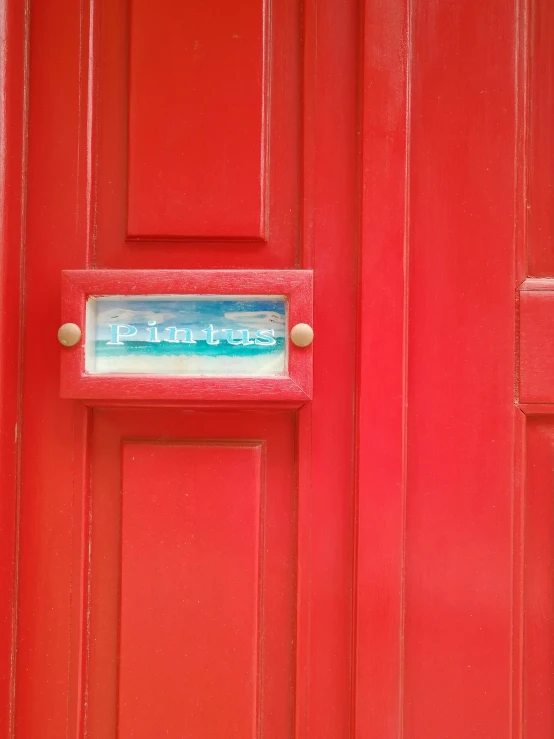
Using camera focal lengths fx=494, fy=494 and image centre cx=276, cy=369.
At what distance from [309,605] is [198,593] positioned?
0.52 feet

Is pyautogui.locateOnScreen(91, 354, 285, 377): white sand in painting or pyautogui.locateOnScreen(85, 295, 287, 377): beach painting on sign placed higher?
pyautogui.locateOnScreen(85, 295, 287, 377): beach painting on sign

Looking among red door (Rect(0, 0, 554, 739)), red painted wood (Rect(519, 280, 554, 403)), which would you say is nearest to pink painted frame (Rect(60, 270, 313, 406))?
red door (Rect(0, 0, 554, 739))

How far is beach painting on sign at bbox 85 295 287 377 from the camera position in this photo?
0.69 metres

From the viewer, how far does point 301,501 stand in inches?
27.8

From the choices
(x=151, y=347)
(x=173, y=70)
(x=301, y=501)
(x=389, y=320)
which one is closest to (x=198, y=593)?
(x=301, y=501)

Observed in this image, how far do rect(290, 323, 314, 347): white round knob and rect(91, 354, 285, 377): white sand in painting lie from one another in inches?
1.5

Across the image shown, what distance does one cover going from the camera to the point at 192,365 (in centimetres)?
69

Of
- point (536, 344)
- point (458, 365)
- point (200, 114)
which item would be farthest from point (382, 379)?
point (200, 114)

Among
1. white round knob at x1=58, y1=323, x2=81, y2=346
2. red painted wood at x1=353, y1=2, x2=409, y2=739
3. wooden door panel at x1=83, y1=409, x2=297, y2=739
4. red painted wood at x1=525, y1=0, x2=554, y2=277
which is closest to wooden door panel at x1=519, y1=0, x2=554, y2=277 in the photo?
red painted wood at x1=525, y1=0, x2=554, y2=277

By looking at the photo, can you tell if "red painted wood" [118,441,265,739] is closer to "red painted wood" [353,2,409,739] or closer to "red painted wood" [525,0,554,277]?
"red painted wood" [353,2,409,739]

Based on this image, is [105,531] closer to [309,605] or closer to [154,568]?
[154,568]

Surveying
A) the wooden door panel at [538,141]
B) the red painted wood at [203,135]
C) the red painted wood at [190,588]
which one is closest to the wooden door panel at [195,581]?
the red painted wood at [190,588]

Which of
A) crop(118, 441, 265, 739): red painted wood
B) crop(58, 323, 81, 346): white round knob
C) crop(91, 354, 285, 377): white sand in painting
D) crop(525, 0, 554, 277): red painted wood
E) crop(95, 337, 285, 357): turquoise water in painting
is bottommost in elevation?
crop(118, 441, 265, 739): red painted wood

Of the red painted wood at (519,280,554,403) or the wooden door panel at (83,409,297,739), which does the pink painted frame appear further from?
the red painted wood at (519,280,554,403)
